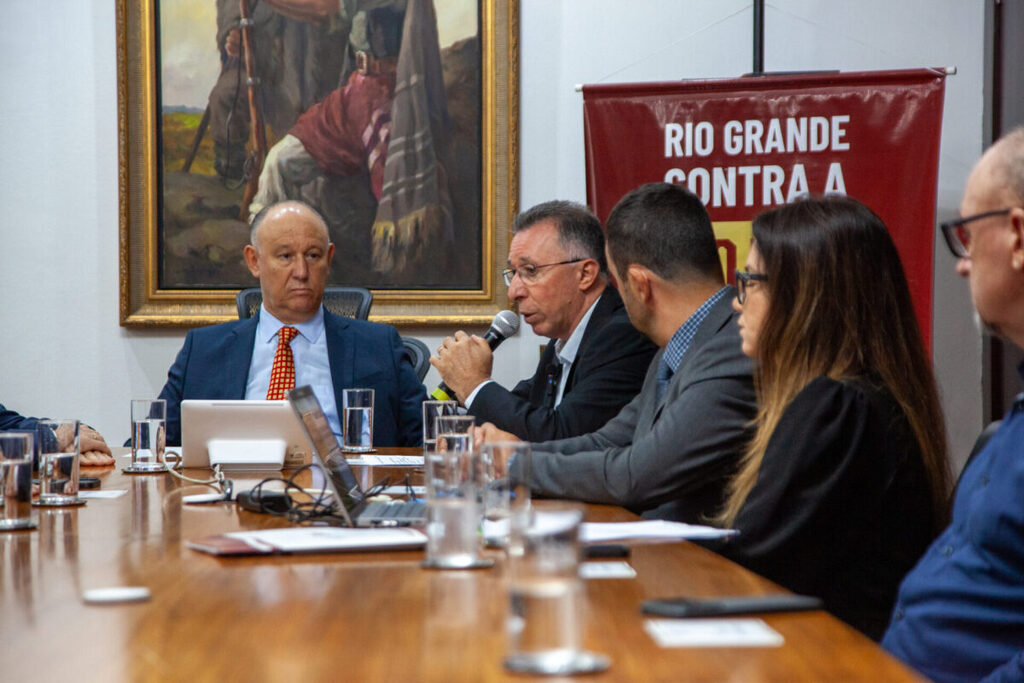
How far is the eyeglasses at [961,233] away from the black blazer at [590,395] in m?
1.31

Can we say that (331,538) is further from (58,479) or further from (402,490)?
(58,479)

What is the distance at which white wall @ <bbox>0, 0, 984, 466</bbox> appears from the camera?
14.4 ft

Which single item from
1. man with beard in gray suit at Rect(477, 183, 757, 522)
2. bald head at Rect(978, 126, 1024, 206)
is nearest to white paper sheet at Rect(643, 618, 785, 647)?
man with beard in gray suit at Rect(477, 183, 757, 522)

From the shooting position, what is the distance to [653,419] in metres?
2.18

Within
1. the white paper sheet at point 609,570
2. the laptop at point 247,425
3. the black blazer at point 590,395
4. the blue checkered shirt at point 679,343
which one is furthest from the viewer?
the black blazer at point 590,395

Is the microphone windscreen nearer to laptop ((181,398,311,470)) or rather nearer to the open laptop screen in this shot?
laptop ((181,398,311,470))

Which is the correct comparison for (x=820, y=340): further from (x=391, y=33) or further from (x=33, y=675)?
(x=391, y=33)

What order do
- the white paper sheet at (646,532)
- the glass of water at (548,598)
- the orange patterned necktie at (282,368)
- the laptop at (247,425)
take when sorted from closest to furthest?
the glass of water at (548,598) → the white paper sheet at (646,532) → the laptop at (247,425) → the orange patterned necktie at (282,368)

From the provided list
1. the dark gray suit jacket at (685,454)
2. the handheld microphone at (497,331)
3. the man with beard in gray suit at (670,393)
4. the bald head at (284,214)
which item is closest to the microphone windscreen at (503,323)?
the handheld microphone at (497,331)

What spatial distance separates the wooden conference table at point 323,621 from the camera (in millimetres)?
888

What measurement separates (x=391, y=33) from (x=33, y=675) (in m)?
3.83

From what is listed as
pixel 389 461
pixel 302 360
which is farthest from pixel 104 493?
pixel 302 360

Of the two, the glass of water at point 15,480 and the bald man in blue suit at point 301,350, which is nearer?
the glass of water at point 15,480

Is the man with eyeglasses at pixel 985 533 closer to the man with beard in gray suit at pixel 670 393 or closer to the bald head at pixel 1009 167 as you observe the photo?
the bald head at pixel 1009 167
